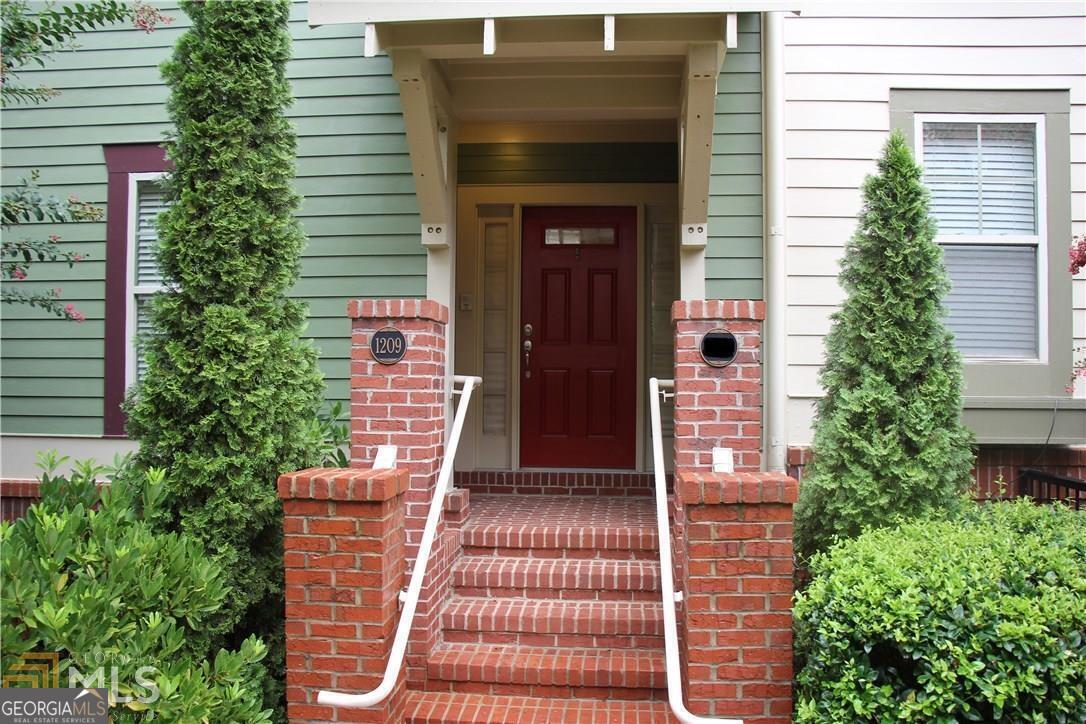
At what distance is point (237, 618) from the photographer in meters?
2.62

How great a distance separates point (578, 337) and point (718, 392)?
223 cm

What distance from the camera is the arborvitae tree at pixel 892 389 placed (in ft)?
9.41

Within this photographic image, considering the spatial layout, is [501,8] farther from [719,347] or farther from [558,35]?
[719,347]

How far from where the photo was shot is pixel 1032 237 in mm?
4031

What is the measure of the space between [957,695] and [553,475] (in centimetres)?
306

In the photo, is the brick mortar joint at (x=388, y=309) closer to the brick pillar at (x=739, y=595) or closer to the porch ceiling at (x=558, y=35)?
the brick pillar at (x=739, y=595)

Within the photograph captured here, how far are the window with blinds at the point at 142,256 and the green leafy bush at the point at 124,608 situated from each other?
7.35ft

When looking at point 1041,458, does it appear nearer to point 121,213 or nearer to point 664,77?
point 664,77

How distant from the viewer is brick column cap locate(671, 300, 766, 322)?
286 cm

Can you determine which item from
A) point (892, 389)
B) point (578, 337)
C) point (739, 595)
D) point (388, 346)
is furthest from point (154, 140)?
point (892, 389)

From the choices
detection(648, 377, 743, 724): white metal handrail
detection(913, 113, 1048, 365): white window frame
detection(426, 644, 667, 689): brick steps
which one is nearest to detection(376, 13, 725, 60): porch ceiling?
detection(913, 113, 1048, 365): white window frame

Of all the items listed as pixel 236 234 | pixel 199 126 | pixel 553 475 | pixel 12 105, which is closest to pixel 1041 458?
pixel 553 475

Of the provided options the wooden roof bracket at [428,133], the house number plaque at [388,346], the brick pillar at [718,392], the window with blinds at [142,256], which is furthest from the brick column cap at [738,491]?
the window with blinds at [142,256]

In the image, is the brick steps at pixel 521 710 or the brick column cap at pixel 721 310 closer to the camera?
the brick steps at pixel 521 710
